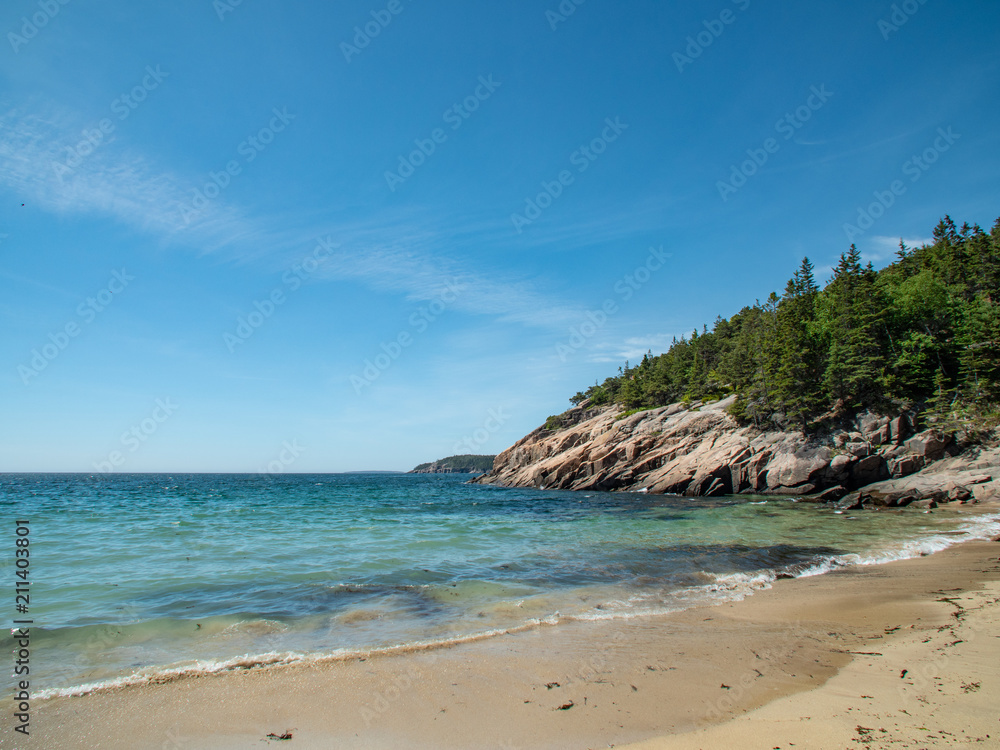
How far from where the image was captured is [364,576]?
582 inches

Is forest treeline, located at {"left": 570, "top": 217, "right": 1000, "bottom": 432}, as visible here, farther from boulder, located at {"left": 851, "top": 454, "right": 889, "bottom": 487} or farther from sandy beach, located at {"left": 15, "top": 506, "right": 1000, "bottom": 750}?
sandy beach, located at {"left": 15, "top": 506, "right": 1000, "bottom": 750}

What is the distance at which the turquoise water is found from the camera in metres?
9.34

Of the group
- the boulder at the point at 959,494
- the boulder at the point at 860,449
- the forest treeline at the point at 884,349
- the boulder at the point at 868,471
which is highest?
the forest treeline at the point at 884,349

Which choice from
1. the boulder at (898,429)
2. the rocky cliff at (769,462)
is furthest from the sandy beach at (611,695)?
the boulder at (898,429)

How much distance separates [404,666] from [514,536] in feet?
52.4

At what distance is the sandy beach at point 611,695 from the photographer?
5699 millimetres

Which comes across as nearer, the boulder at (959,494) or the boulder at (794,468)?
the boulder at (959,494)

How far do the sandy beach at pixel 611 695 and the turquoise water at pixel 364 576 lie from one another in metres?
1.17

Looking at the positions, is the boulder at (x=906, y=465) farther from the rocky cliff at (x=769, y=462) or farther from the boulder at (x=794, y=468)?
the boulder at (x=794, y=468)

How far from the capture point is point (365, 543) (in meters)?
20.8

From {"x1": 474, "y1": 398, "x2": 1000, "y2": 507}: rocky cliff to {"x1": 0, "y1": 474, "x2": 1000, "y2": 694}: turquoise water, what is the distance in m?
8.68

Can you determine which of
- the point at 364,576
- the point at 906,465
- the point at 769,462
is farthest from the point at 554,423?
the point at 364,576

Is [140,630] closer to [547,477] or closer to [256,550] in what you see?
[256,550]

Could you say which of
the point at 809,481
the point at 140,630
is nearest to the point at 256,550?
the point at 140,630
